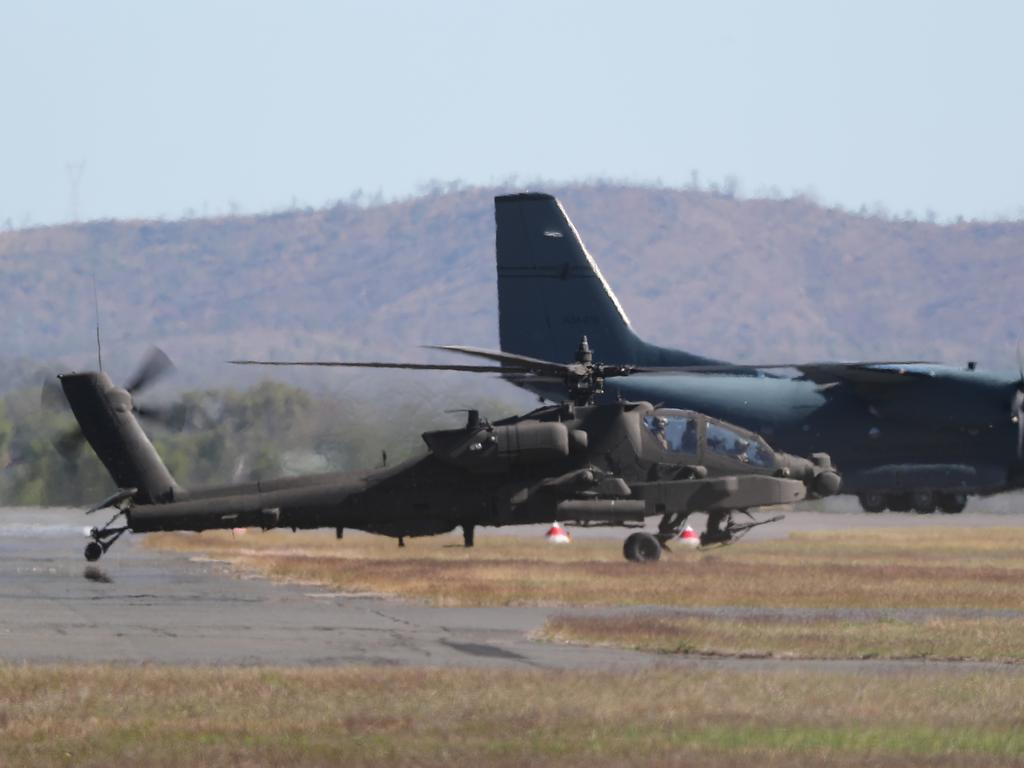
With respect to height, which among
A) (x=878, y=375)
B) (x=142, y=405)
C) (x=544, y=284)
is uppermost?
(x=544, y=284)

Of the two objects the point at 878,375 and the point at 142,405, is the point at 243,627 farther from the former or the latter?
the point at 878,375

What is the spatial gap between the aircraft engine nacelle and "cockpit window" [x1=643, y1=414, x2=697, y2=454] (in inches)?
81.4

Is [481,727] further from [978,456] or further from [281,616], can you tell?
[978,456]

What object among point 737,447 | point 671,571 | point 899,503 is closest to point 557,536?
point 737,447

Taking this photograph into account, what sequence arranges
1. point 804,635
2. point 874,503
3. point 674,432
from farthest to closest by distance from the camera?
point 874,503 < point 674,432 < point 804,635

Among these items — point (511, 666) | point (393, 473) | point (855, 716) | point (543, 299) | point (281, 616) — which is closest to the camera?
point (855, 716)

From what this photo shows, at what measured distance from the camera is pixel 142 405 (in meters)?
34.2

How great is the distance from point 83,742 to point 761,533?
4145cm

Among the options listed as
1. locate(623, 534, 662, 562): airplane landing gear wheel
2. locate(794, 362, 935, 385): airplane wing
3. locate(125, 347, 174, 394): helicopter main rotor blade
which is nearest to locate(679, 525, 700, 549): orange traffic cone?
locate(623, 534, 662, 562): airplane landing gear wheel

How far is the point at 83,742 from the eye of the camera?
565 inches

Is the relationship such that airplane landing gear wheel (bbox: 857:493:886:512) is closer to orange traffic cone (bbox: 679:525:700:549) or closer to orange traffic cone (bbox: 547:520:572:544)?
orange traffic cone (bbox: 547:520:572:544)

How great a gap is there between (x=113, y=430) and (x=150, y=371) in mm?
1415

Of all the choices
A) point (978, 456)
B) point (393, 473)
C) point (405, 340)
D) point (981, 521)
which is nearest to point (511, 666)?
point (393, 473)

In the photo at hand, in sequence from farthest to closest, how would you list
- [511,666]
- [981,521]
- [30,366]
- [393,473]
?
[30,366] → [981,521] → [393,473] → [511,666]
